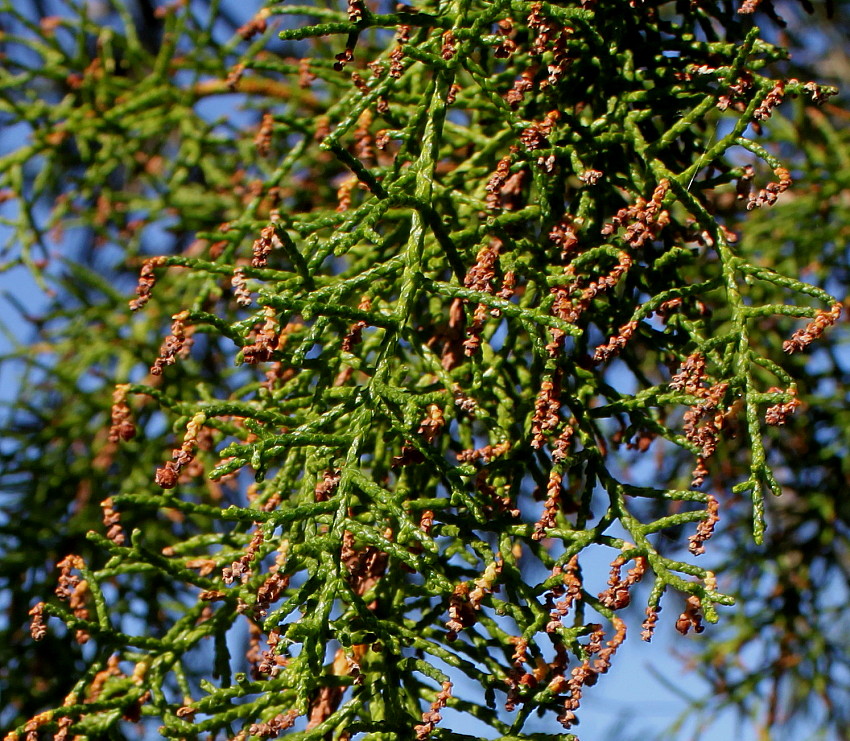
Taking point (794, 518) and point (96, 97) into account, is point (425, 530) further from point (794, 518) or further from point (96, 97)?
point (794, 518)

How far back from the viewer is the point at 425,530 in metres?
1.53

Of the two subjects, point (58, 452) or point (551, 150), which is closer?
point (551, 150)

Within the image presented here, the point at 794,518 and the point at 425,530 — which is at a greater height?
the point at 794,518

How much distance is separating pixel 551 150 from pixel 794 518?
242 centimetres

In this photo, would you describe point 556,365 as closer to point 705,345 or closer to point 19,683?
point 705,345

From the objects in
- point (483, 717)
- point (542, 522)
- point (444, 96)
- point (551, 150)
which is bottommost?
point (483, 717)

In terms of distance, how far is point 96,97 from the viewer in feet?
10.2

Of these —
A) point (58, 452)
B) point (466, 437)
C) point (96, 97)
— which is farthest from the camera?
point (58, 452)

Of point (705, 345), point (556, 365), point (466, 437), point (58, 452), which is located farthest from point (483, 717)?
point (58, 452)

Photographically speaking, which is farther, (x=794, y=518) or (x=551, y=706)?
(x=794, y=518)

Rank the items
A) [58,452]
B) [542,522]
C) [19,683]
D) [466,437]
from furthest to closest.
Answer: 1. [58,452]
2. [19,683]
3. [466,437]
4. [542,522]

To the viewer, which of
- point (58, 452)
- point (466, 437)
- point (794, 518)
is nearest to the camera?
point (466, 437)

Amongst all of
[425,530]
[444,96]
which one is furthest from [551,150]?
[425,530]

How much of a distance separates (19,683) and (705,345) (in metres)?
2.24
